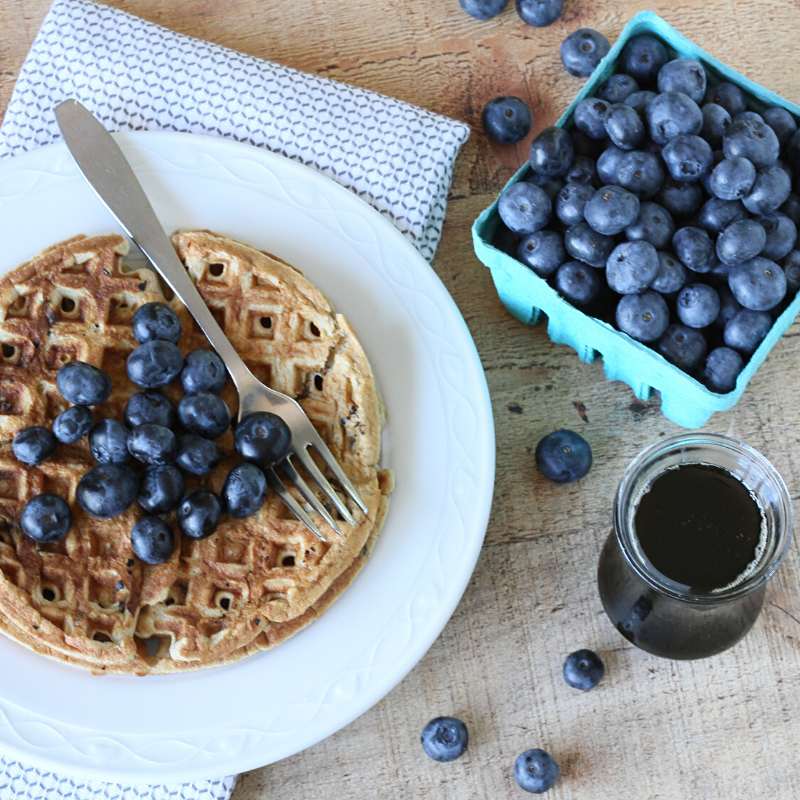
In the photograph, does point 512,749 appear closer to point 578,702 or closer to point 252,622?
point 578,702

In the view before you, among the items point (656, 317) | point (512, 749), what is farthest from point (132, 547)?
point (656, 317)

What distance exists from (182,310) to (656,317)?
81 centimetres

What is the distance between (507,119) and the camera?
174cm

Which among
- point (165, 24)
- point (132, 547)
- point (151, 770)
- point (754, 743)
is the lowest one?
point (754, 743)

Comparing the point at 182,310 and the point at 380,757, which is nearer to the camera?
the point at 182,310

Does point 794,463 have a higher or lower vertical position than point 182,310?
lower

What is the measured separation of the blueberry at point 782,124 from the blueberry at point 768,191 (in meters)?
0.13

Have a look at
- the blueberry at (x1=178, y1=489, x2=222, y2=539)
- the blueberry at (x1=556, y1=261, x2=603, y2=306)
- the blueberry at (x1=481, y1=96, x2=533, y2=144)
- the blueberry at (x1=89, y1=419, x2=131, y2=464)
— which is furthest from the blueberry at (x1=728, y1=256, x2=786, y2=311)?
the blueberry at (x1=89, y1=419, x2=131, y2=464)

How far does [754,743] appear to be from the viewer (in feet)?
5.42

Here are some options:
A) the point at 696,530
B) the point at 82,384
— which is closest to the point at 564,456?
the point at 696,530

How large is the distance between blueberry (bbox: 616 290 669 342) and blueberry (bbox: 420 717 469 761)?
2.60 feet

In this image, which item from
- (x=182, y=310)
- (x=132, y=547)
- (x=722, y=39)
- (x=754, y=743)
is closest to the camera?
(x=132, y=547)

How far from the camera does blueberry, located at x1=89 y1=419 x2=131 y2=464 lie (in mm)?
1366

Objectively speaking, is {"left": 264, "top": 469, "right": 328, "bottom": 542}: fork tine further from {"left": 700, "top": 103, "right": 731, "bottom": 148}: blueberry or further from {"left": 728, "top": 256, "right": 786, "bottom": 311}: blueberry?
{"left": 700, "top": 103, "right": 731, "bottom": 148}: blueberry
